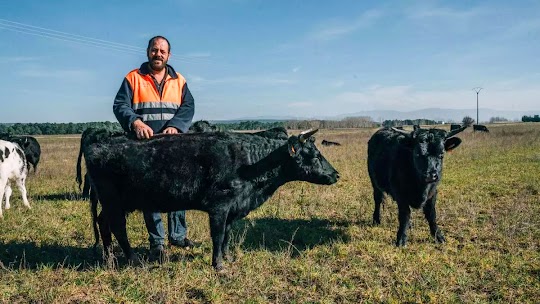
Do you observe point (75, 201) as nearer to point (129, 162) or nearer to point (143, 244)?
point (143, 244)

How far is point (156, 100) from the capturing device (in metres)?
5.73

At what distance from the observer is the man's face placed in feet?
18.1

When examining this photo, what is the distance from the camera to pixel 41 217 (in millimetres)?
7715

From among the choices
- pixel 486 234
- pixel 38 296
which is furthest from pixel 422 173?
pixel 38 296

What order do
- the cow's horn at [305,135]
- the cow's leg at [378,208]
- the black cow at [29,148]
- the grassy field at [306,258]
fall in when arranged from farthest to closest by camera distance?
the black cow at [29,148], the cow's leg at [378,208], the cow's horn at [305,135], the grassy field at [306,258]

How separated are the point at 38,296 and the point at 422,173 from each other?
5.06 meters

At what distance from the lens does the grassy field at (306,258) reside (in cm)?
436

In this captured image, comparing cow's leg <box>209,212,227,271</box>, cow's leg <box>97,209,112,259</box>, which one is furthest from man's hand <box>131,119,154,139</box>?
cow's leg <box>209,212,227,271</box>

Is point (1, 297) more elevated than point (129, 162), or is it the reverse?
point (129, 162)

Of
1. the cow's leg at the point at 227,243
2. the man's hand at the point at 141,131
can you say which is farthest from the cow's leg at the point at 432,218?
the man's hand at the point at 141,131

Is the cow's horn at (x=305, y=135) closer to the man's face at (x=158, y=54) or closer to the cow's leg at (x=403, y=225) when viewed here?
the cow's leg at (x=403, y=225)

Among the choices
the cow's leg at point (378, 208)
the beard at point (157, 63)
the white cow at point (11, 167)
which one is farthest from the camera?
the white cow at point (11, 167)

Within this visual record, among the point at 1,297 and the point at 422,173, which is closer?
the point at 1,297

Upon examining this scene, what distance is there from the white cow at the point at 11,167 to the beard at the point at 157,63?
521 centimetres
